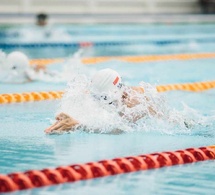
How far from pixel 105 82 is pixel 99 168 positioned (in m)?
1.23

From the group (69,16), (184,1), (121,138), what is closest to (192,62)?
(121,138)

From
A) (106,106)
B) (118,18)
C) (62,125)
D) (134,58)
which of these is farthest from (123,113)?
(118,18)

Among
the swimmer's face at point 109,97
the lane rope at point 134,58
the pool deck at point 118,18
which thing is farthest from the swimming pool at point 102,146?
the pool deck at point 118,18

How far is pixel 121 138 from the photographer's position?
5051mm

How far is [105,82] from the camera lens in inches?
198

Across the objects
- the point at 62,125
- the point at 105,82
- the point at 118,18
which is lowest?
the point at 62,125

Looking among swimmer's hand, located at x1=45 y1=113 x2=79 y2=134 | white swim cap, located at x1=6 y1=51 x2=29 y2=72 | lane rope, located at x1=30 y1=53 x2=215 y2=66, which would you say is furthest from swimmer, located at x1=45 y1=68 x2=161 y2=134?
lane rope, located at x1=30 y1=53 x2=215 y2=66

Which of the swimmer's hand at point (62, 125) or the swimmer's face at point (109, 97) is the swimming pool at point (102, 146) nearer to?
the swimmer's hand at point (62, 125)

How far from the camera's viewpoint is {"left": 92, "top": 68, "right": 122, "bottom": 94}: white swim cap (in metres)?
5.02

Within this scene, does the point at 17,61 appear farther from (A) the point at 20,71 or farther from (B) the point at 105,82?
(B) the point at 105,82

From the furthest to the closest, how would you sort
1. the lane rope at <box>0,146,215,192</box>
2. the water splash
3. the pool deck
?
the pool deck
the water splash
the lane rope at <box>0,146,215,192</box>

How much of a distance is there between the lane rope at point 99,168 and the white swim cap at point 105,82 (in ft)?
2.94

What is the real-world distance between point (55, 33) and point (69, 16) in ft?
10.4

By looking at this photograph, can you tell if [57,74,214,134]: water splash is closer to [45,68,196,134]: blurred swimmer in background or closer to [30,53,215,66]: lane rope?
[45,68,196,134]: blurred swimmer in background
